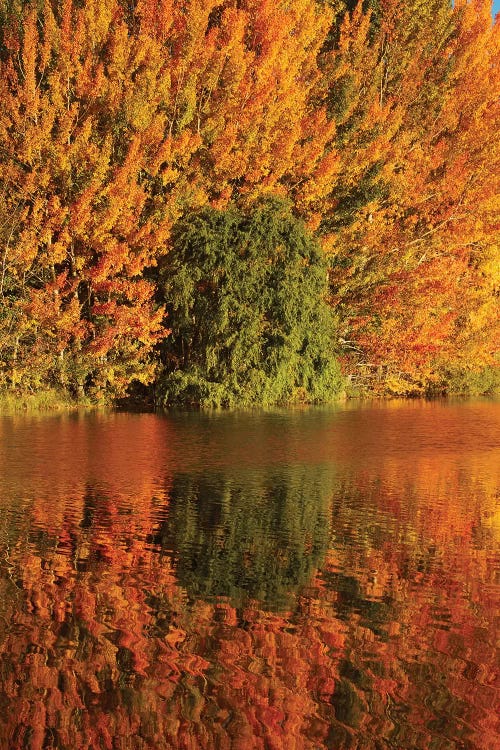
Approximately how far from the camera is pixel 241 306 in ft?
96.3

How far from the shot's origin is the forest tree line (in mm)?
27250

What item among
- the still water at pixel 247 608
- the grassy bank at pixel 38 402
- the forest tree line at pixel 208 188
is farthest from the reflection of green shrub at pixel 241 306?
the still water at pixel 247 608

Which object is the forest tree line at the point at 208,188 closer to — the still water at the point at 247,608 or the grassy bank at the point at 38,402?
the grassy bank at the point at 38,402

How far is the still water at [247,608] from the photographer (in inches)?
198

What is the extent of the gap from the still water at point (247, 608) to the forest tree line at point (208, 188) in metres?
13.5

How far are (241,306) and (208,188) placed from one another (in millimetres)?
3628

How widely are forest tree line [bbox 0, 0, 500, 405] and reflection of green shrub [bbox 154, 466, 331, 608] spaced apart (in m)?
14.3

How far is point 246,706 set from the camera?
5188 millimetres

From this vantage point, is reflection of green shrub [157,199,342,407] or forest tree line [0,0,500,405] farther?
reflection of green shrub [157,199,342,407]

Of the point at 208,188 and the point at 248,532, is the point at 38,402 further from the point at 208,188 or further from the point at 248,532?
the point at 248,532

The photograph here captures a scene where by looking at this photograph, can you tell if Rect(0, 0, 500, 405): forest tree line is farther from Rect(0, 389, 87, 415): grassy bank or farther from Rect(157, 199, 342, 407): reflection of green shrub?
Rect(0, 389, 87, 415): grassy bank

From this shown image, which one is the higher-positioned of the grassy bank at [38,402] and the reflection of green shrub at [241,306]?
the reflection of green shrub at [241,306]

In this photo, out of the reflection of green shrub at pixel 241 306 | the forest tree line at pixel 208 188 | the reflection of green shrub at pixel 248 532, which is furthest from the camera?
the reflection of green shrub at pixel 241 306

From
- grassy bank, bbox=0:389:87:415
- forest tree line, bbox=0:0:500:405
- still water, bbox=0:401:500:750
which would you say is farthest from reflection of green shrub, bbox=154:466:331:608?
forest tree line, bbox=0:0:500:405
